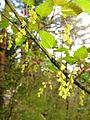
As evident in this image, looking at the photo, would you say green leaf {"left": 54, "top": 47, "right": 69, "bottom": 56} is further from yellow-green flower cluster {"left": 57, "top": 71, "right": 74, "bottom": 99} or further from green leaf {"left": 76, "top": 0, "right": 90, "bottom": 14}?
green leaf {"left": 76, "top": 0, "right": 90, "bottom": 14}

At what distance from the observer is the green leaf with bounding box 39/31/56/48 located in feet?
2.42

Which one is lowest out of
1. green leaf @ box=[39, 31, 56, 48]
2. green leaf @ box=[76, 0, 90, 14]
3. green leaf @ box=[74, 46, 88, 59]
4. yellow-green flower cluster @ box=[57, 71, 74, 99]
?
yellow-green flower cluster @ box=[57, 71, 74, 99]

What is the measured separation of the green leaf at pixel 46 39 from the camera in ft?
2.42

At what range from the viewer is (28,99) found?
23.7 ft

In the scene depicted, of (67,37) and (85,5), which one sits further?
(67,37)

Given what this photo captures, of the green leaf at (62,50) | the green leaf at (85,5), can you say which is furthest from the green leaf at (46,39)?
the green leaf at (85,5)

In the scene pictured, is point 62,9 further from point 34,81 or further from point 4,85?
point 34,81

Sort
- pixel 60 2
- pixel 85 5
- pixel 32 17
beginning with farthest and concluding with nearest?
pixel 32 17 → pixel 60 2 → pixel 85 5

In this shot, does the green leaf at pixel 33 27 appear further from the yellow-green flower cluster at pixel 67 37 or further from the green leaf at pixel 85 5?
the green leaf at pixel 85 5

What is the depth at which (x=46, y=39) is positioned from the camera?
74 cm

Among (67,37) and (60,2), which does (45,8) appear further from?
(67,37)

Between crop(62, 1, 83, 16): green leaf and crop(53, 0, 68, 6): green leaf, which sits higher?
crop(53, 0, 68, 6): green leaf

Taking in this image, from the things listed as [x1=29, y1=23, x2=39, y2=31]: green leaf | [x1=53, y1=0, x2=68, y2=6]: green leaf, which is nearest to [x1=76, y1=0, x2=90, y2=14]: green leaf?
[x1=53, y1=0, x2=68, y2=6]: green leaf

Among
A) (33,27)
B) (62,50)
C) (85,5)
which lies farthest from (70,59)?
(85,5)
